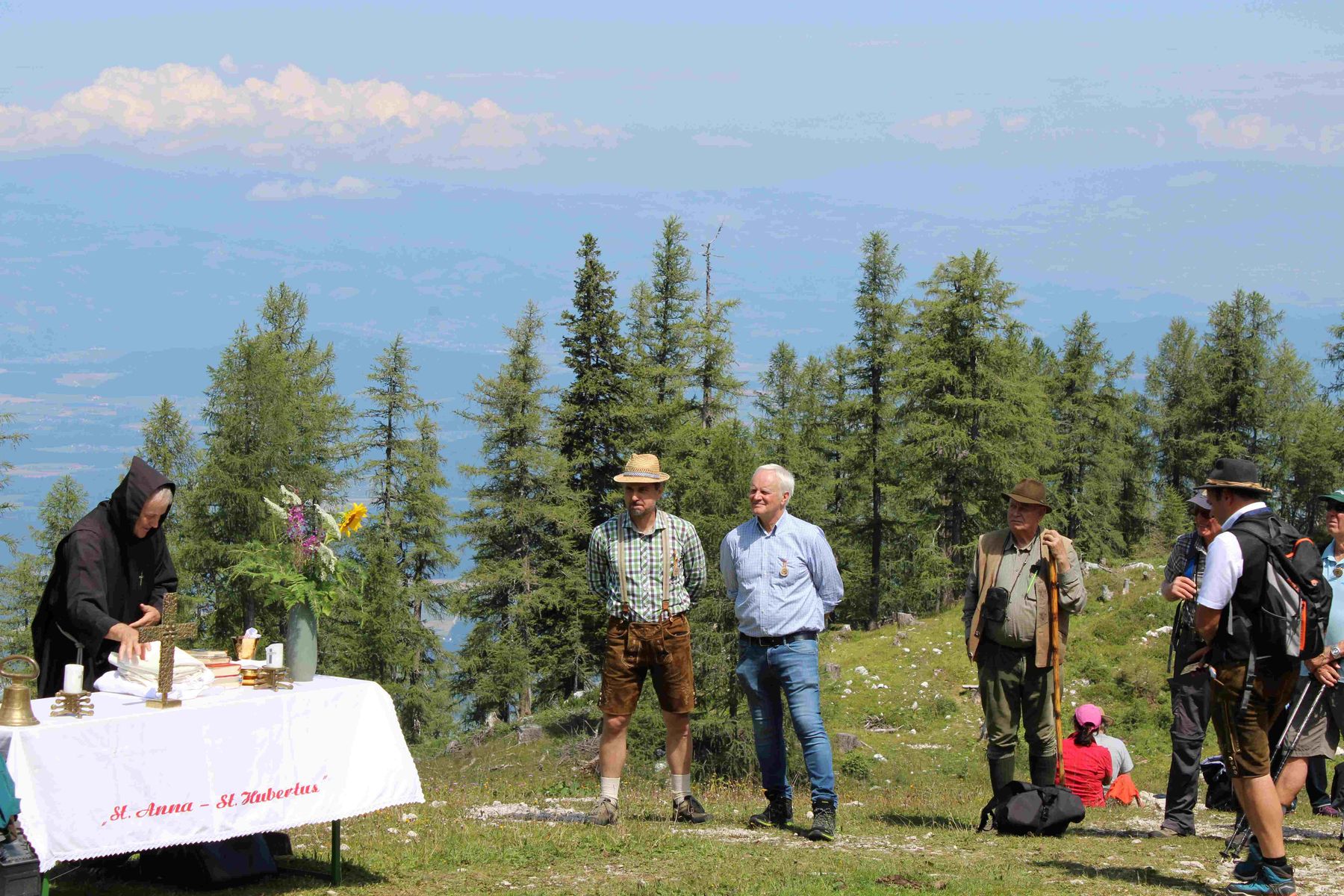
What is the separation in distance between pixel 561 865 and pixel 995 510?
130ft

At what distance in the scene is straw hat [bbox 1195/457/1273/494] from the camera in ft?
21.3

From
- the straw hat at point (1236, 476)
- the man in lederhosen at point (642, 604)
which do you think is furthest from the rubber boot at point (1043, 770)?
the straw hat at point (1236, 476)

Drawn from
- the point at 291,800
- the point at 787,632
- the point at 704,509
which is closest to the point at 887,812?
the point at 787,632

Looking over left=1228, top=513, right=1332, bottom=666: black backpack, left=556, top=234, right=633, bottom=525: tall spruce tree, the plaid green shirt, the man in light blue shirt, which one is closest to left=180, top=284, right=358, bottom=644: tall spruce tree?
left=556, top=234, right=633, bottom=525: tall spruce tree

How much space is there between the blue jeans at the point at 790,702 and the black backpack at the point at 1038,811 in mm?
1316

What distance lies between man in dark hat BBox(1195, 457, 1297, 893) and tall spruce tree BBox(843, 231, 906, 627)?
40805mm

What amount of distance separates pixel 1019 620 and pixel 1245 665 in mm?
2188

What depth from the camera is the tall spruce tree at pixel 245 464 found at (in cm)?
4131

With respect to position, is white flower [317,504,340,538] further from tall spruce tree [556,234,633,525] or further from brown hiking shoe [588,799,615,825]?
tall spruce tree [556,234,633,525]

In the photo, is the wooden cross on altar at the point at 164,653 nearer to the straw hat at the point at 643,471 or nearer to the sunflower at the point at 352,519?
the sunflower at the point at 352,519

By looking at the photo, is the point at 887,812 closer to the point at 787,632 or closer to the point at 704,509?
the point at 787,632

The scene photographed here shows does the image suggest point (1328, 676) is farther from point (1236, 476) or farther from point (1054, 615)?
point (1236, 476)

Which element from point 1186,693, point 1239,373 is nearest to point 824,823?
point 1186,693

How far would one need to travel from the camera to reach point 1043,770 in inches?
351
